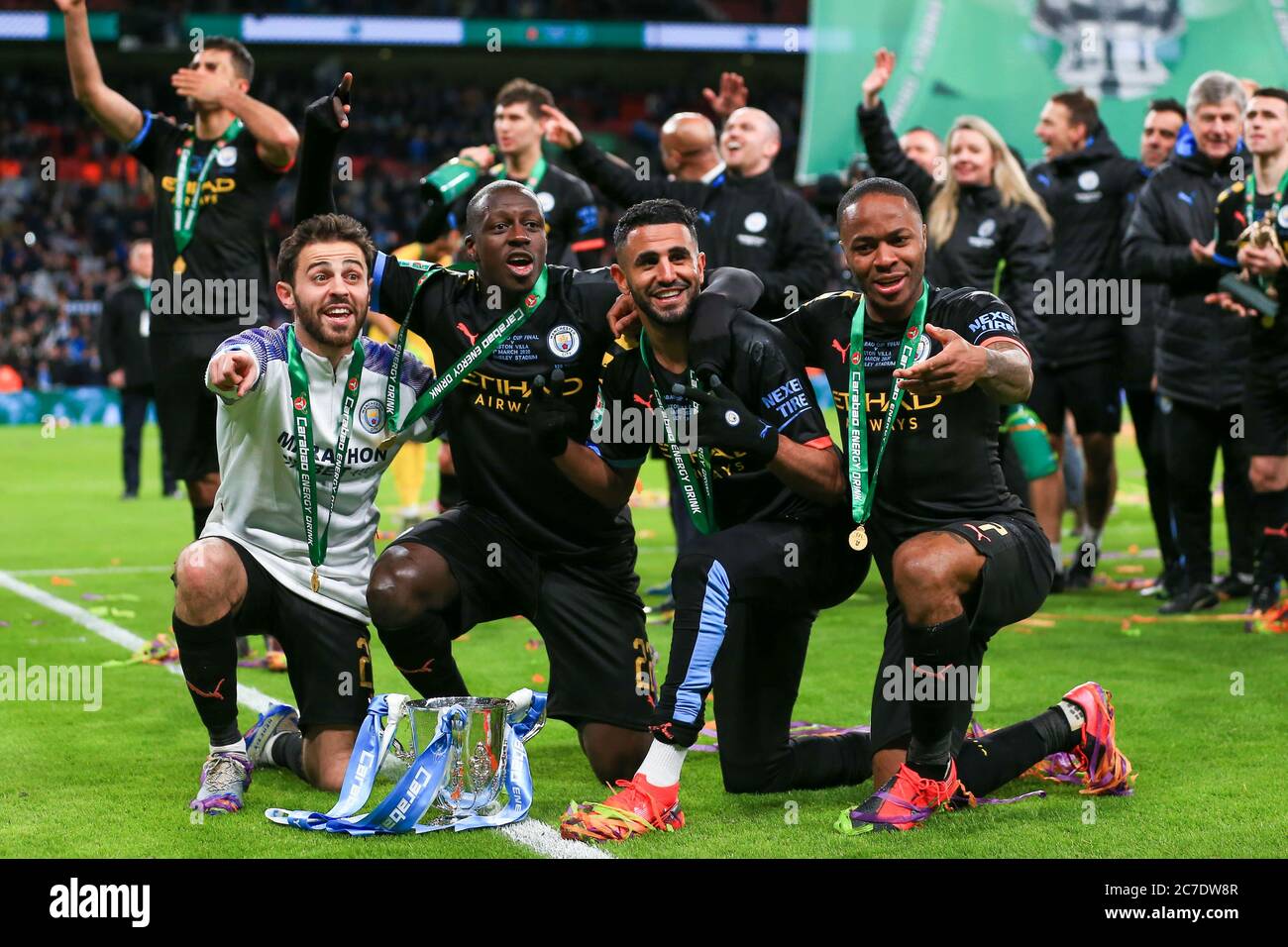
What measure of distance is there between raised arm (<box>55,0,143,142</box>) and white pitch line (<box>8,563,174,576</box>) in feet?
12.1

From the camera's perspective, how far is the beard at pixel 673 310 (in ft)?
14.5

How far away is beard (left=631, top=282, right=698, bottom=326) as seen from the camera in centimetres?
443

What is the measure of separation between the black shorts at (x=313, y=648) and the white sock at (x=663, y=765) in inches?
44.9

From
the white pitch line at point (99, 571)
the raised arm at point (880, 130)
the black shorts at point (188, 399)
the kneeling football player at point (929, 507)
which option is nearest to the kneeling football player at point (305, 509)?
the kneeling football player at point (929, 507)

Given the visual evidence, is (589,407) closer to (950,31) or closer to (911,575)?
(911,575)

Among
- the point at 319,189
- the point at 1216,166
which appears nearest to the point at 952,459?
the point at 319,189

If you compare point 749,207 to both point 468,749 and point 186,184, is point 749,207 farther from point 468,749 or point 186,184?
point 468,749

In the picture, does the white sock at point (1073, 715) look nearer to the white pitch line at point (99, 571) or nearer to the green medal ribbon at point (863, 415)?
the green medal ribbon at point (863, 415)

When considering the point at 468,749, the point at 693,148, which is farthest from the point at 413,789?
the point at 693,148

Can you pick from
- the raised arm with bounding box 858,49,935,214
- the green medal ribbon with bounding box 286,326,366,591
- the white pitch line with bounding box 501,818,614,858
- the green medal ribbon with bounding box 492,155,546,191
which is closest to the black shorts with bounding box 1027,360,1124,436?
the raised arm with bounding box 858,49,935,214

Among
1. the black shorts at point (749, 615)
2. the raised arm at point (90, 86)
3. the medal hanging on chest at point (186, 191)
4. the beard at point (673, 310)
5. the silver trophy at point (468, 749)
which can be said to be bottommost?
the silver trophy at point (468, 749)

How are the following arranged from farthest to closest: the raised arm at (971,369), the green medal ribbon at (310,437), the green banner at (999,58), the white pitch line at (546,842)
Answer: the green banner at (999,58)
the green medal ribbon at (310,437)
the raised arm at (971,369)
the white pitch line at (546,842)

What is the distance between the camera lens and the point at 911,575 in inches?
161

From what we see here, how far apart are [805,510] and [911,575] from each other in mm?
504
